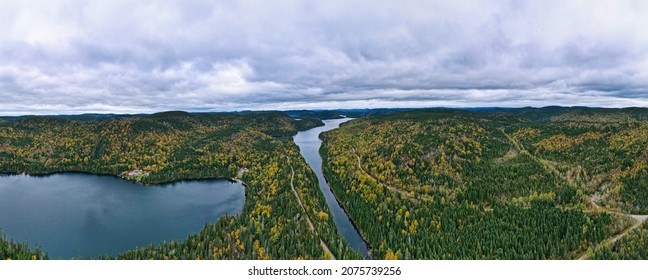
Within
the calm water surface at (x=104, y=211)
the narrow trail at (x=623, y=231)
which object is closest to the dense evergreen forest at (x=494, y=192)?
the narrow trail at (x=623, y=231)

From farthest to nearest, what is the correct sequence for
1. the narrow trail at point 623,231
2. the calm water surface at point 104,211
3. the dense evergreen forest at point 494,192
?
the calm water surface at point 104,211
the dense evergreen forest at point 494,192
the narrow trail at point 623,231

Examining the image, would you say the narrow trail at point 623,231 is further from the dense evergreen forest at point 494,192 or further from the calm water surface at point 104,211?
the calm water surface at point 104,211

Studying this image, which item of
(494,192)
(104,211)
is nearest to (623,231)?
(494,192)

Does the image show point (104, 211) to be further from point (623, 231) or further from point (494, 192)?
point (623, 231)

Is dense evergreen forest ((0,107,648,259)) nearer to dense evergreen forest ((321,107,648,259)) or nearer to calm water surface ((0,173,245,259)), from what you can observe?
dense evergreen forest ((321,107,648,259))
